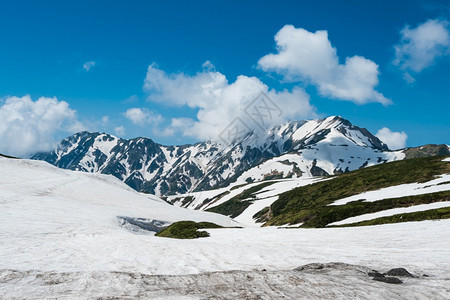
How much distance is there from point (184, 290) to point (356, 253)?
43.5 feet

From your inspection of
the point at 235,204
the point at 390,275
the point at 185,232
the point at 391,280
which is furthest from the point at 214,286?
the point at 235,204

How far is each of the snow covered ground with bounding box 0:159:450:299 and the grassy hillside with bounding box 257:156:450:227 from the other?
1638 centimetres

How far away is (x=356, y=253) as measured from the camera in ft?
65.9

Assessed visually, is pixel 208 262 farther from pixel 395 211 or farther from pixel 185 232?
pixel 395 211

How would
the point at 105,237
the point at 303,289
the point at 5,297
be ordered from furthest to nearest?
the point at 105,237 < the point at 303,289 < the point at 5,297

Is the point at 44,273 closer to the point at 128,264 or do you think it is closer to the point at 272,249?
the point at 128,264

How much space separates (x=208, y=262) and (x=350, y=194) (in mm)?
63102

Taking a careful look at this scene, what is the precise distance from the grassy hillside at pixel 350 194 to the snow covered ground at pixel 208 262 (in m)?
16.4

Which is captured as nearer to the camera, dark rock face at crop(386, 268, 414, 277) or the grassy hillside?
dark rock face at crop(386, 268, 414, 277)

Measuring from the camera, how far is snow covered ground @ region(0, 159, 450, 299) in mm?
11000

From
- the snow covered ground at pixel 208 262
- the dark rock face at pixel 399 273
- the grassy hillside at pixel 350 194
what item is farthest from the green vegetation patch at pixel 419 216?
the dark rock face at pixel 399 273

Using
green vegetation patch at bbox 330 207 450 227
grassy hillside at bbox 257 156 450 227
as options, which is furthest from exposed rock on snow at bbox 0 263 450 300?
grassy hillside at bbox 257 156 450 227

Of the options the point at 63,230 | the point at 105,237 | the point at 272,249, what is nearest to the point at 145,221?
the point at 63,230

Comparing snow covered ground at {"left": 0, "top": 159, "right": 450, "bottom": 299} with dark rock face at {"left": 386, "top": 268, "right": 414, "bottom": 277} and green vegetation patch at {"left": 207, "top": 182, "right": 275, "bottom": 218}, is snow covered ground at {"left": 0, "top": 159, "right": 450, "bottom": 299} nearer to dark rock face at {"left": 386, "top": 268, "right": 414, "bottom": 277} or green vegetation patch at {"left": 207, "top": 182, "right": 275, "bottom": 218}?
dark rock face at {"left": 386, "top": 268, "right": 414, "bottom": 277}
